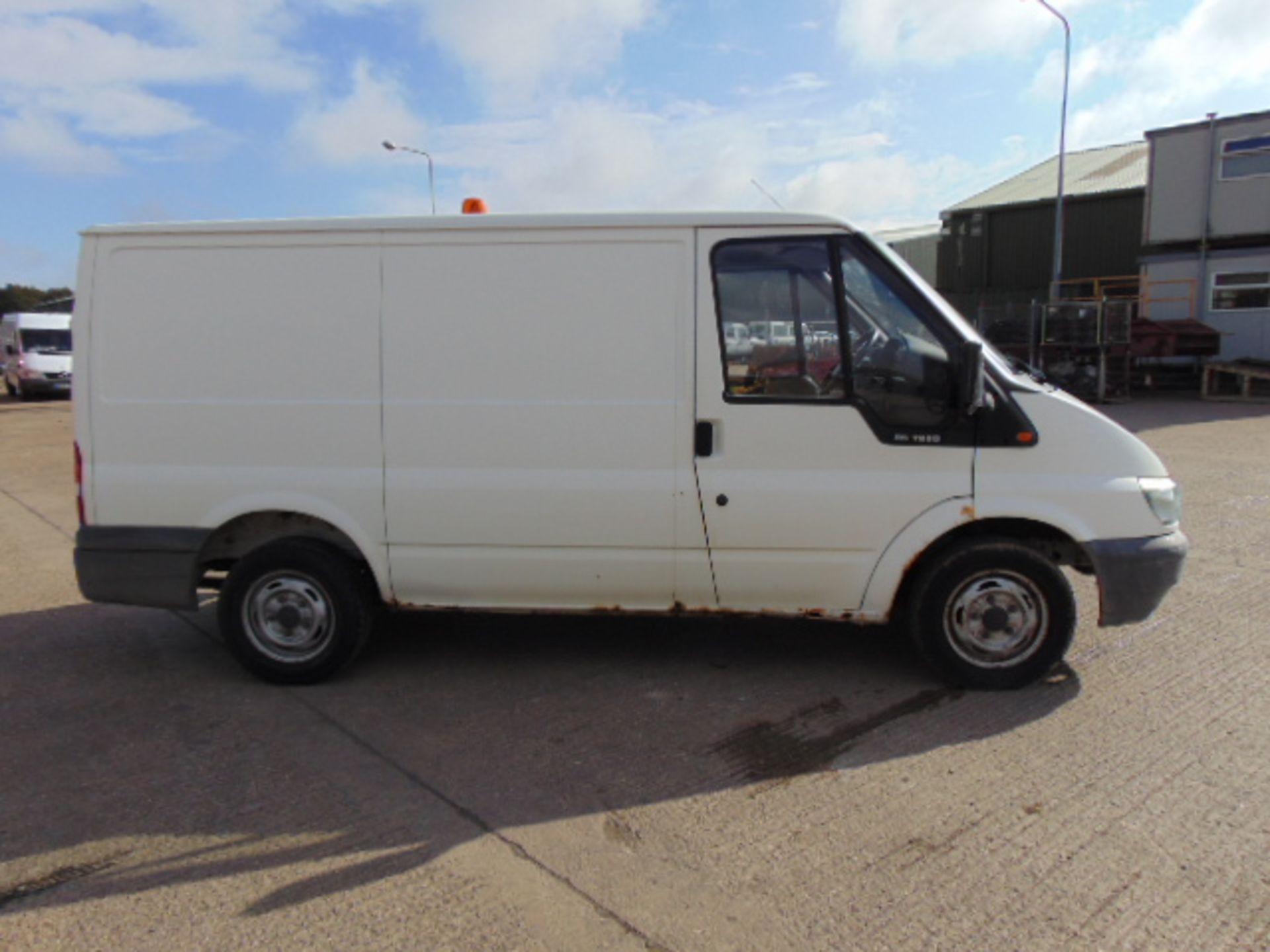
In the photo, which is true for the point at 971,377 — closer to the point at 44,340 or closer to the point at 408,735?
the point at 408,735

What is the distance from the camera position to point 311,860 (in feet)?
9.95

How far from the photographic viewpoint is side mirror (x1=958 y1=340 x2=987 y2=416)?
12.7 ft

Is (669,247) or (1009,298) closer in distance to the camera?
(669,247)

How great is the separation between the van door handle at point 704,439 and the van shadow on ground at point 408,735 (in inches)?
46.0

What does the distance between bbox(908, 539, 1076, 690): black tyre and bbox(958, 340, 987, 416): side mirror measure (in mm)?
670

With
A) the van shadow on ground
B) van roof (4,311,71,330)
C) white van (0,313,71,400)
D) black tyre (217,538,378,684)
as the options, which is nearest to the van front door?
the van shadow on ground

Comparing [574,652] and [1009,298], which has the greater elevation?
[1009,298]

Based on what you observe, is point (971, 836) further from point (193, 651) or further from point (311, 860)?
point (193, 651)

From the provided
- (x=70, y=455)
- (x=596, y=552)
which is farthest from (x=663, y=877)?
(x=70, y=455)

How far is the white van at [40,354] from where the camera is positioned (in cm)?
2688

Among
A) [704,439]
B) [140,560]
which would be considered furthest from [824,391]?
[140,560]

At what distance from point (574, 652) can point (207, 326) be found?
7.96 feet

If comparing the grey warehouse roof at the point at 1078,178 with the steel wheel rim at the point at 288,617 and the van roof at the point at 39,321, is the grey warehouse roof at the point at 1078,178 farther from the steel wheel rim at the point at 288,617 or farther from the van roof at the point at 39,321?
the steel wheel rim at the point at 288,617

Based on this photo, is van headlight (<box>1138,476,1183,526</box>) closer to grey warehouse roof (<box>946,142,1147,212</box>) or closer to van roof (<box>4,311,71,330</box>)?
van roof (<box>4,311,71,330</box>)
